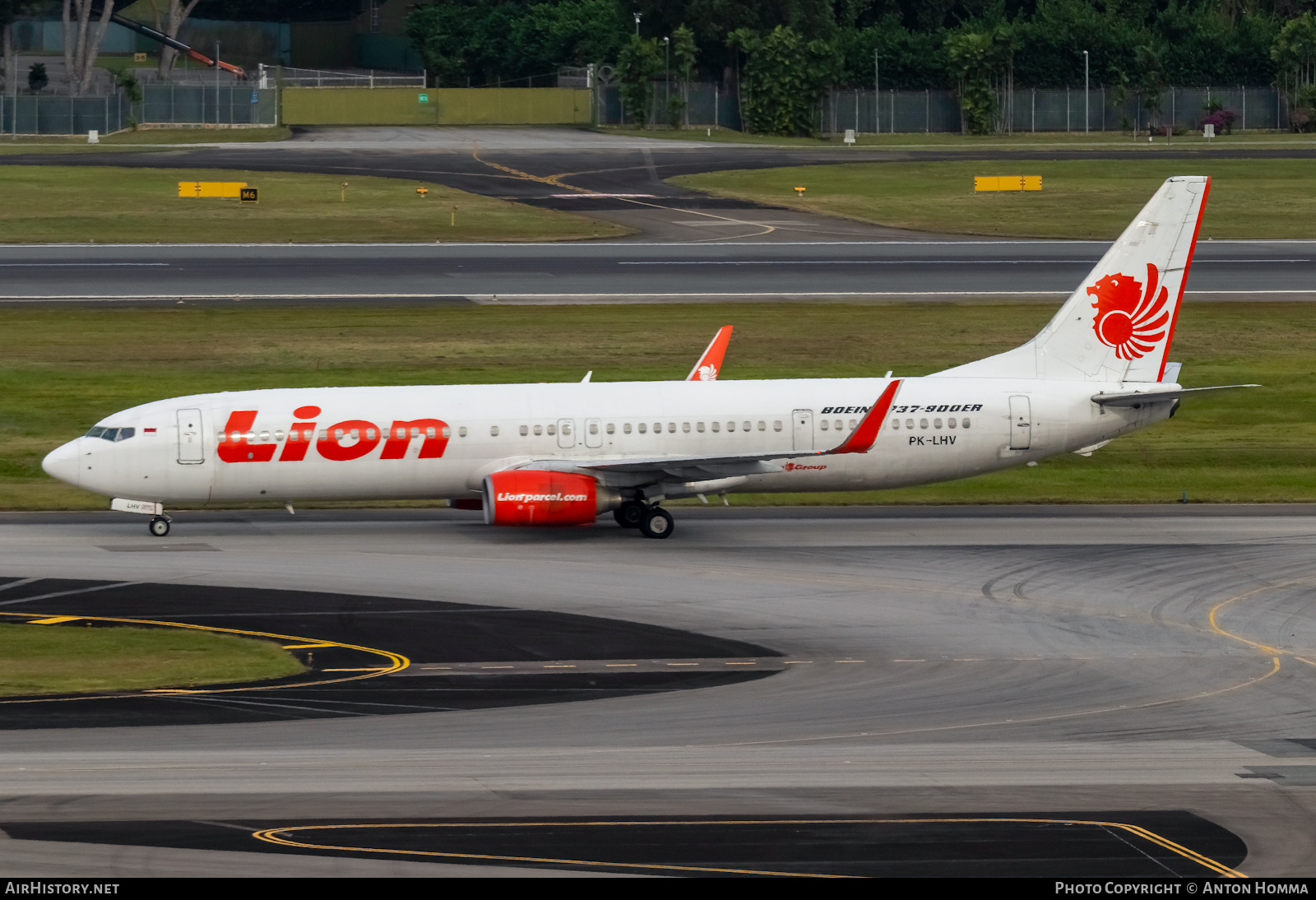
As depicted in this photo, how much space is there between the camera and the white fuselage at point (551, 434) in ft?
137

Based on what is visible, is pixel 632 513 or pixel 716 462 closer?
pixel 716 462

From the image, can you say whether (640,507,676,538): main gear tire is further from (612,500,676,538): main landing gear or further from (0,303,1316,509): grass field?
(0,303,1316,509): grass field

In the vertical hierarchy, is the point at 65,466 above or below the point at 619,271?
below

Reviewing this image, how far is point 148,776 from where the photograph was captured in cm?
2397

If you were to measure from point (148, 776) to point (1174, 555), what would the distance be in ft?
82.1

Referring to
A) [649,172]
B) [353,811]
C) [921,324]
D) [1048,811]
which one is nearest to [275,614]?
[353,811]

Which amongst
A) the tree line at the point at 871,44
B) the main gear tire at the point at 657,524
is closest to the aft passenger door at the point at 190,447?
the main gear tire at the point at 657,524

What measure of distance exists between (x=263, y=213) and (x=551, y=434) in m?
60.5

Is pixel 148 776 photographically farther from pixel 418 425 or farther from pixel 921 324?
pixel 921 324

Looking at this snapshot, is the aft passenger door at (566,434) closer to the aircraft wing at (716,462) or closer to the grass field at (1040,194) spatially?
the aircraft wing at (716,462)

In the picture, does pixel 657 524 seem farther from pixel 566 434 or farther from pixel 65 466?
pixel 65 466

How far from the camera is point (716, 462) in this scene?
41.4 m

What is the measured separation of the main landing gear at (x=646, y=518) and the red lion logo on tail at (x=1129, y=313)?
12.6 metres

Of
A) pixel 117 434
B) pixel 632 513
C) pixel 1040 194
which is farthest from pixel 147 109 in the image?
pixel 632 513
